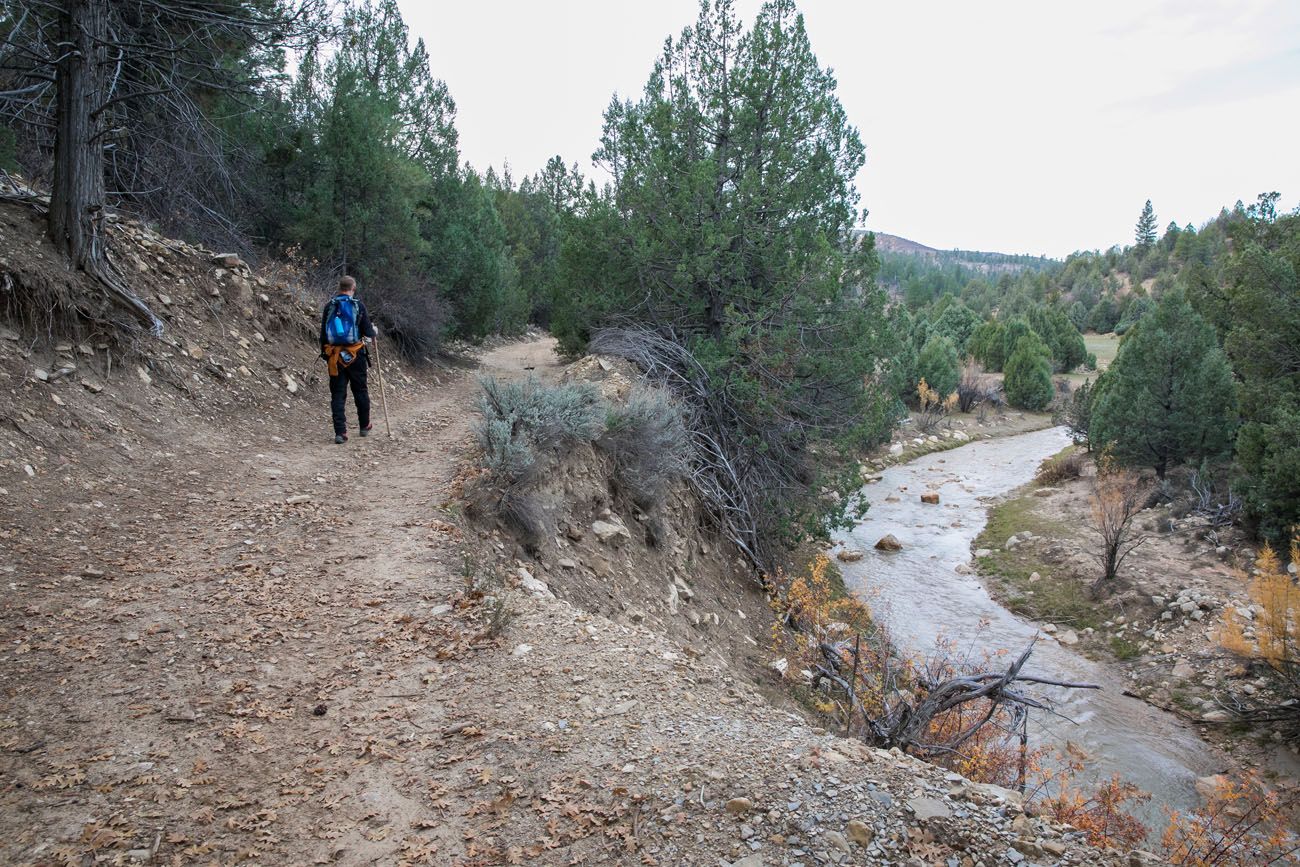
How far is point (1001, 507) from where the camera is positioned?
21203mm

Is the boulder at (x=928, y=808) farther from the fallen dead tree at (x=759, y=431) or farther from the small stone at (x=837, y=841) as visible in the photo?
the fallen dead tree at (x=759, y=431)

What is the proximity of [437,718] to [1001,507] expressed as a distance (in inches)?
850

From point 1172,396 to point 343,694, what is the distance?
875 inches

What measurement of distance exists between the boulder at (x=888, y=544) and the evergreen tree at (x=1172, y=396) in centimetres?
812

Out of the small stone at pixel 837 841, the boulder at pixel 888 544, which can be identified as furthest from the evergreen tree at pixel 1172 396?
the small stone at pixel 837 841

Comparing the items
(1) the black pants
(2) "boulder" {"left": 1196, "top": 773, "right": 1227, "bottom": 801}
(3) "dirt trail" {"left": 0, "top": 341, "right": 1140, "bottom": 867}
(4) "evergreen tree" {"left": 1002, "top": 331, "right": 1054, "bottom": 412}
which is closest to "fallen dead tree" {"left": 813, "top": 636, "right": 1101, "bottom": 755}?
(3) "dirt trail" {"left": 0, "top": 341, "right": 1140, "bottom": 867}

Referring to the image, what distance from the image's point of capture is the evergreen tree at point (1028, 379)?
39.2 m

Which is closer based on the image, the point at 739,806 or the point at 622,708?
the point at 739,806

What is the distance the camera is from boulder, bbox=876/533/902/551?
56.9 ft

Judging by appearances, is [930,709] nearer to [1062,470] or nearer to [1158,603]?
[1158,603]

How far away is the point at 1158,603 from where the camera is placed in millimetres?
13406

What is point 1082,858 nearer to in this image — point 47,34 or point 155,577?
point 155,577

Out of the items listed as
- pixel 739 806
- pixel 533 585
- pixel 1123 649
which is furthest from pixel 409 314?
pixel 1123 649

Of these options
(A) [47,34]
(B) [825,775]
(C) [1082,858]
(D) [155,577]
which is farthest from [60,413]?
(C) [1082,858]
